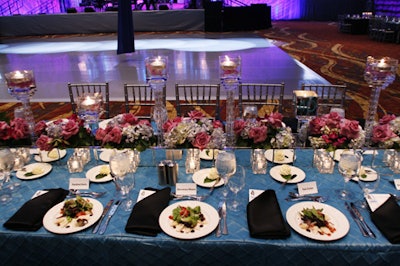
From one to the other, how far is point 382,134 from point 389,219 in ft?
1.75

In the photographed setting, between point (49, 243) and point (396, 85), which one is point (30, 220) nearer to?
point (49, 243)

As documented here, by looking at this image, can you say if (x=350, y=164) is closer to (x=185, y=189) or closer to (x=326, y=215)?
(x=326, y=215)

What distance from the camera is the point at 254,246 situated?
53.1 inches

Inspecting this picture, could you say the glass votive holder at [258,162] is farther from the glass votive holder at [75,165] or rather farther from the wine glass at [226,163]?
the glass votive holder at [75,165]

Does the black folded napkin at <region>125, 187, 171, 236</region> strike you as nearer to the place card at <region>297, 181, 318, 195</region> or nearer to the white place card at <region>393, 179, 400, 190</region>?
the place card at <region>297, 181, 318, 195</region>

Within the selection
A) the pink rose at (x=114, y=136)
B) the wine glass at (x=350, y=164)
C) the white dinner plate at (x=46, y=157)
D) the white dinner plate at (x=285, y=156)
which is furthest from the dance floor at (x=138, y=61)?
the wine glass at (x=350, y=164)

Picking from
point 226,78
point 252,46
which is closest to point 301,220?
point 226,78

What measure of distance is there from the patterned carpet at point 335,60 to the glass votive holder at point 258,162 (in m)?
2.65

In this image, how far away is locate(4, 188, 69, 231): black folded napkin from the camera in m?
1.45

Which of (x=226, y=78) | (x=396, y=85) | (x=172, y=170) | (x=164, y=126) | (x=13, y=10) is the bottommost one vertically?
(x=396, y=85)

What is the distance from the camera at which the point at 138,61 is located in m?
8.02

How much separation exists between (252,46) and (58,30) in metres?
8.39

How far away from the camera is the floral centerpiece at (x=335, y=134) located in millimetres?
1748

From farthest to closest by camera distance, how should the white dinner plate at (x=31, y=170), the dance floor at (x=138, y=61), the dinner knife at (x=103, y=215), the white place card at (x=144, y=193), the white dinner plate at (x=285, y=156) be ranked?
the dance floor at (x=138, y=61) → the white dinner plate at (x=285, y=156) → the white dinner plate at (x=31, y=170) → the white place card at (x=144, y=193) → the dinner knife at (x=103, y=215)
